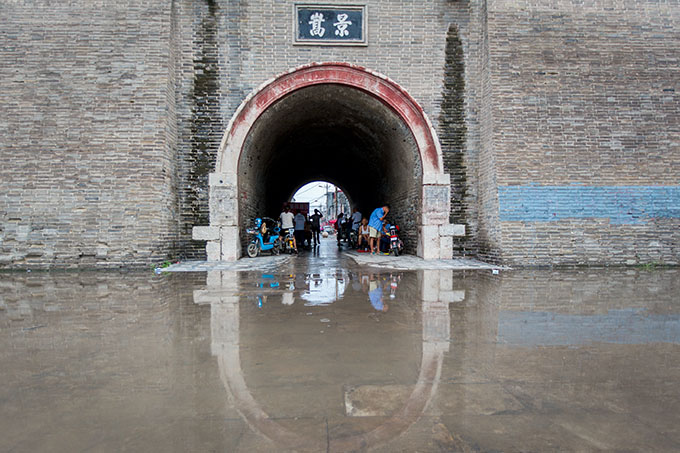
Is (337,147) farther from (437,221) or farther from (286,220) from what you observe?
(437,221)

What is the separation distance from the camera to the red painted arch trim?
9.34 meters

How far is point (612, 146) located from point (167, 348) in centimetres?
981

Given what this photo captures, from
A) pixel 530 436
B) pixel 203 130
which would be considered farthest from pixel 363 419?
pixel 203 130

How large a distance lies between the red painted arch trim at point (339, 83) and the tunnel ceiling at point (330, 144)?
0.22 meters

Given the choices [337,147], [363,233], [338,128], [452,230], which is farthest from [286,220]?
[452,230]

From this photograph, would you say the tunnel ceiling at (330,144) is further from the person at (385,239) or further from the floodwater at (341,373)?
the floodwater at (341,373)

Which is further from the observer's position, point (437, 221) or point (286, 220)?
→ point (286, 220)

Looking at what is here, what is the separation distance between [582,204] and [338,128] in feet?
24.3

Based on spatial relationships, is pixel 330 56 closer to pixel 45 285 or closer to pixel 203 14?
pixel 203 14

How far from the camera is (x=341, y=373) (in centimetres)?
246

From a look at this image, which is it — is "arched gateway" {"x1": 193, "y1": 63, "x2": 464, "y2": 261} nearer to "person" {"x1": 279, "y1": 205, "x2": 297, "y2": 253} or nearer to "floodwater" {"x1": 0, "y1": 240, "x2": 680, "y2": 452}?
"person" {"x1": 279, "y1": 205, "x2": 297, "y2": 253}

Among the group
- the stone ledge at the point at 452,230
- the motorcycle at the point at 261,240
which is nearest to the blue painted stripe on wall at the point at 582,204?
the stone ledge at the point at 452,230

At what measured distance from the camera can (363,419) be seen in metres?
1.91

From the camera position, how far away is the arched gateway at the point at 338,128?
932 cm
